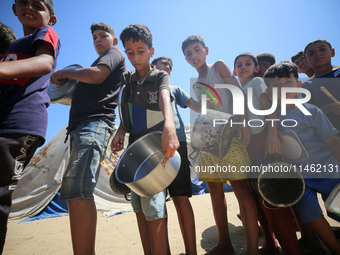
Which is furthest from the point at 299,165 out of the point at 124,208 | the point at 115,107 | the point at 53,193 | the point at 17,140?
the point at 53,193

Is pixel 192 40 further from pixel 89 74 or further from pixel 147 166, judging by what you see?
pixel 147 166

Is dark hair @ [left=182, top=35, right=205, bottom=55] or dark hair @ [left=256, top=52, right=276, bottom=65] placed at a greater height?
dark hair @ [left=182, top=35, right=205, bottom=55]

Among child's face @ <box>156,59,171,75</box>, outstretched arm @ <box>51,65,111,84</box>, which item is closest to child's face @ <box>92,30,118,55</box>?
outstretched arm @ <box>51,65,111,84</box>

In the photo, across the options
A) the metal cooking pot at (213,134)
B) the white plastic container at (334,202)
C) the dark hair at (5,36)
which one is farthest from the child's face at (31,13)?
the white plastic container at (334,202)

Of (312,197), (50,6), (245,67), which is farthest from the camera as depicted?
(245,67)

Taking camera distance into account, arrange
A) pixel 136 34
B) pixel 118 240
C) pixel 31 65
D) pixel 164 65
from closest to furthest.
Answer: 1. pixel 31 65
2. pixel 136 34
3. pixel 118 240
4. pixel 164 65

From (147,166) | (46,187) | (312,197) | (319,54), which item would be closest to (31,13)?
(147,166)

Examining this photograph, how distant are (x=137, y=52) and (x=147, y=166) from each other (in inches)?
35.5

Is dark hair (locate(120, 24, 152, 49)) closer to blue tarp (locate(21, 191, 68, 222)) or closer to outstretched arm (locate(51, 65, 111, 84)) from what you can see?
outstretched arm (locate(51, 65, 111, 84))

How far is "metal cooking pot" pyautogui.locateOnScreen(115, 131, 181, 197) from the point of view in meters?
1.26

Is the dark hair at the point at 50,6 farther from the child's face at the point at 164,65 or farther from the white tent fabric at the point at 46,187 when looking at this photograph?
the white tent fabric at the point at 46,187

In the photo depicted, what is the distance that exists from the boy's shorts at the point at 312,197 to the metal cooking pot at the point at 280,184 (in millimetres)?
193

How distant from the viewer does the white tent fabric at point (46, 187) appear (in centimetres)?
515

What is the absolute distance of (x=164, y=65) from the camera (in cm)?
277
